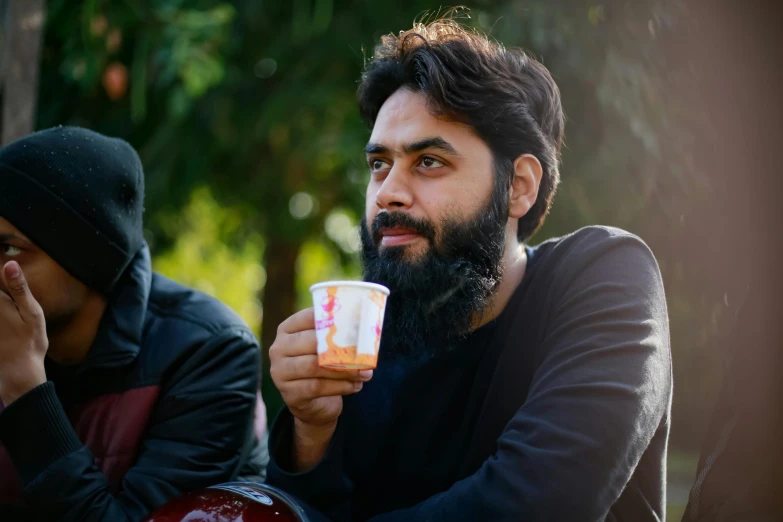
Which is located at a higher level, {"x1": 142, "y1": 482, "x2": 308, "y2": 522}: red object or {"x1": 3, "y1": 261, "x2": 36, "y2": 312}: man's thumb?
{"x1": 3, "y1": 261, "x2": 36, "y2": 312}: man's thumb

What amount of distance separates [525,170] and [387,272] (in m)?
0.72

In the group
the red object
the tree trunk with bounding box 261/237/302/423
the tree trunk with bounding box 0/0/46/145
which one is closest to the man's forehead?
the red object

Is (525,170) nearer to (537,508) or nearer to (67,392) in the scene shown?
(537,508)

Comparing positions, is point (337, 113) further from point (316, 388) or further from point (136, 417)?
point (316, 388)

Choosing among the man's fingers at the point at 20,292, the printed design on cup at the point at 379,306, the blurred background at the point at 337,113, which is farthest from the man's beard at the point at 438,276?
the man's fingers at the point at 20,292

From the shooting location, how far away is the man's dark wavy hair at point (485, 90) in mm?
2939

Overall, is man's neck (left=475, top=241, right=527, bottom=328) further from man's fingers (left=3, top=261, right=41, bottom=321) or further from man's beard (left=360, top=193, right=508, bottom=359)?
man's fingers (left=3, top=261, right=41, bottom=321)

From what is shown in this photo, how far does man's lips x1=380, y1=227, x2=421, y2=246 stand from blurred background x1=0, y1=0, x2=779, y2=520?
1.02 m

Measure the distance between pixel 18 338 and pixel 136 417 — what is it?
508 mm

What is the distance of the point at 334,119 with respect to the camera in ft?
21.5

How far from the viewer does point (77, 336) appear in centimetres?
323

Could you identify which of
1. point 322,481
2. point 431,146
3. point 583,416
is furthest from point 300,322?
point 431,146

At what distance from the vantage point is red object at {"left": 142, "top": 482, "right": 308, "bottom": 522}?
2348 millimetres

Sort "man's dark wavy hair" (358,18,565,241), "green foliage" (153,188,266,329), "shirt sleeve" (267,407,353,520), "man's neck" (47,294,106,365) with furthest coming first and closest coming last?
"green foliage" (153,188,266,329) → "man's neck" (47,294,106,365) → "man's dark wavy hair" (358,18,565,241) → "shirt sleeve" (267,407,353,520)
